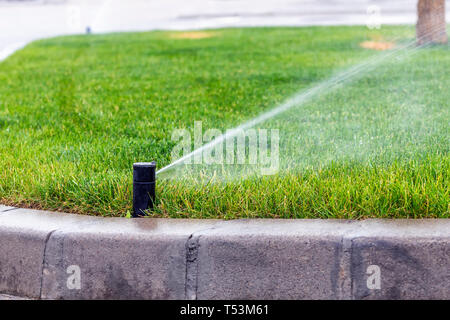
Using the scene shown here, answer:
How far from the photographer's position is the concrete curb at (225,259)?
2.81m

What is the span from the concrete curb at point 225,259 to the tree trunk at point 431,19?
35.5ft

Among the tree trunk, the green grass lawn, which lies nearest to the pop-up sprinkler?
the green grass lawn

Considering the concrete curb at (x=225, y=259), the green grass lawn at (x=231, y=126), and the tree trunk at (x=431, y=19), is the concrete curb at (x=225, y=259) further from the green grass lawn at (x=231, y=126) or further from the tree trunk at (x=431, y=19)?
the tree trunk at (x=431, y=19)

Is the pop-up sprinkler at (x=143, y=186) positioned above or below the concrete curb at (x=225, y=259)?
above

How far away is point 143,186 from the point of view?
333cm

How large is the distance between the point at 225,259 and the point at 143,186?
26.7 inches

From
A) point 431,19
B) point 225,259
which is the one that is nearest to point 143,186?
point 225,259

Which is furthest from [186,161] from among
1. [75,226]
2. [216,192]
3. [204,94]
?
[204,94]

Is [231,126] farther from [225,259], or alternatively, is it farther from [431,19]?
[431,19]

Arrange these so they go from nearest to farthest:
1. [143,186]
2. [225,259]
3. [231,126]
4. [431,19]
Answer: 1. [225,259]
2. [143,186]
3. [231,126]
4. [431,19]

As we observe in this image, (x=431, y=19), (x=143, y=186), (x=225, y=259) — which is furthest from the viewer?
(x=431, y=19)

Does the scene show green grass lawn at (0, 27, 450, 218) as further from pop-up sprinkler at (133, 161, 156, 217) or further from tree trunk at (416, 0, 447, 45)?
tree trunk at (416, 0, 447, 45)

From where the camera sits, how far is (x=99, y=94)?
7.96m

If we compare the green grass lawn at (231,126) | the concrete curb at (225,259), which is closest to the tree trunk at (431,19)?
the green grass lawn at (231,126)
